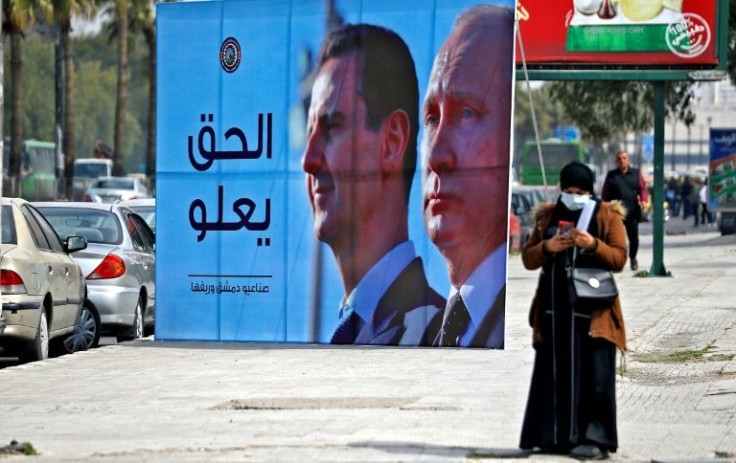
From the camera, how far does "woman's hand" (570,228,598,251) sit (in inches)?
336

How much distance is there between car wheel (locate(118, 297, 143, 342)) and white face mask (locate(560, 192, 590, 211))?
8.50 m

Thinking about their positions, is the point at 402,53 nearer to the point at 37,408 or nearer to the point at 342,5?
the point at 342,5

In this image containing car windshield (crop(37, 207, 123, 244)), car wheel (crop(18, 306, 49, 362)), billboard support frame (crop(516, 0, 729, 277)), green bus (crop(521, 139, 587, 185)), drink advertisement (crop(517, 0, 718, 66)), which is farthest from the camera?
green bus (crop(521, 139, 587, 185))

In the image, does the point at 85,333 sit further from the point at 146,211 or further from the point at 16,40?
the point at 16,40

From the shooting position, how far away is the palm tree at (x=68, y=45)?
45062 millimetres

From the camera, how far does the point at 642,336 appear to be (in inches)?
611

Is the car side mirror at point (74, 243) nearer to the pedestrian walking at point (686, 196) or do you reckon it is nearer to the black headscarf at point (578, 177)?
the black headscarf at point (578, 177)

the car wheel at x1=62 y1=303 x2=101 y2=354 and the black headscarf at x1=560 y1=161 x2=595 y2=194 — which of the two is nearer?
the black headscarf at x1=560 y1=161 x2=595 y2=194

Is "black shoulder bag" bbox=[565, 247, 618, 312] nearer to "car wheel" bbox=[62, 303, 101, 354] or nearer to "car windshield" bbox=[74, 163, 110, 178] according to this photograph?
"car wheel" bbox=[62, 303, 101, 354]

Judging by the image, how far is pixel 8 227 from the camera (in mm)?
14234

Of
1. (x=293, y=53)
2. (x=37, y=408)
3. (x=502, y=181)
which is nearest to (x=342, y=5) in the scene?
(x=293, y=53)

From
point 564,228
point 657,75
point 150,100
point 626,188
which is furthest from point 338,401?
point 150,100

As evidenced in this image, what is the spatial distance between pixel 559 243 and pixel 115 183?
45.3 metres

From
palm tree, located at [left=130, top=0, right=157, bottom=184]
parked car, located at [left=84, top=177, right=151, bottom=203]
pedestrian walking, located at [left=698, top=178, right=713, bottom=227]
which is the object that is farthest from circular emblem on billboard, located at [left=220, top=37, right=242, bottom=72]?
pedestrian walking, located at [left=698, top=178, right=713, bottom=227]
